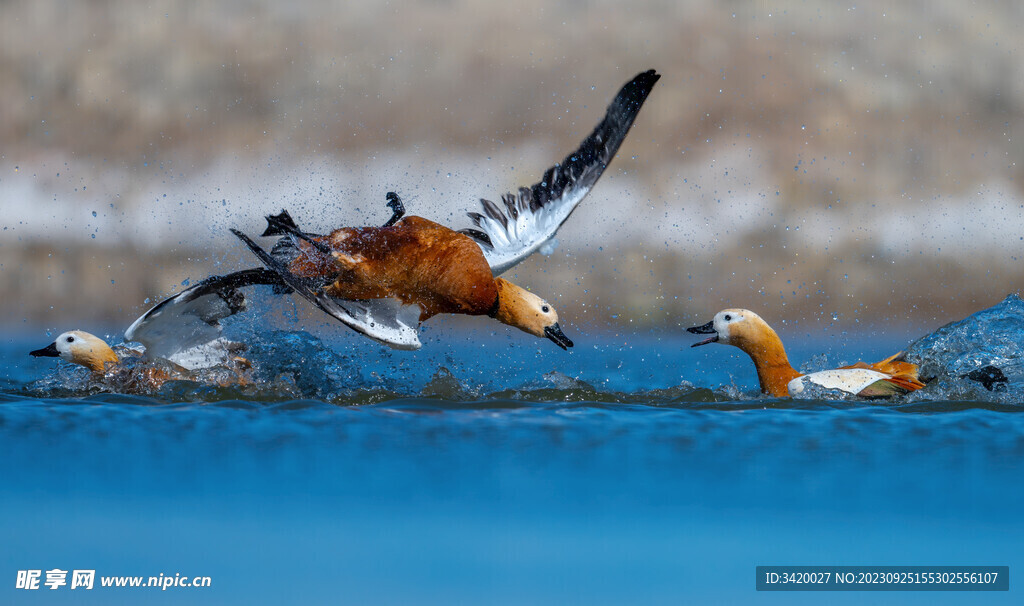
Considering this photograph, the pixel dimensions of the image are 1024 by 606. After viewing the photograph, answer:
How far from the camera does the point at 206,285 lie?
718 centimetres

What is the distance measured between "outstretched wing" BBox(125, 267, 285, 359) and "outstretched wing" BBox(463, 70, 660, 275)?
1616 millimetres

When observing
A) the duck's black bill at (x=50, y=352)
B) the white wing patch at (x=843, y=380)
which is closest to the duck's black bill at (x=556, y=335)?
the white wing patch at (x=843, y=380)

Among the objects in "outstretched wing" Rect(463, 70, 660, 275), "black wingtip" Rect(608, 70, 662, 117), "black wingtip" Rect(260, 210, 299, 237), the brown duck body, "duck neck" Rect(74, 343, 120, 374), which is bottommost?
"duck neck" Rect(74, 343, 120, 374)

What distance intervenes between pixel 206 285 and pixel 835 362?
5054 millimetres

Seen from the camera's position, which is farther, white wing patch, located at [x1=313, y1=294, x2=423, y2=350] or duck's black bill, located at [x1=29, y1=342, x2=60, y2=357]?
duck's black bill, located at [x1=29, y1=342, x2=60, y2=357]

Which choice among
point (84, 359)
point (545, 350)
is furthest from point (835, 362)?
point (84, 359)

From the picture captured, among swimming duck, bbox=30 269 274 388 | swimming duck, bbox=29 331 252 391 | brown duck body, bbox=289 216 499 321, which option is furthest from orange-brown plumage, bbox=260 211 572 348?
swimming duck, bbox=29 331 252 391

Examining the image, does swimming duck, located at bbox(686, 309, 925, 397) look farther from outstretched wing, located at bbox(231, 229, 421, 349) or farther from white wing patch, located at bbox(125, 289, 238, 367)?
white wing patch, located at bbox(125, 289, 238, 367)

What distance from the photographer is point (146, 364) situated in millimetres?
7594

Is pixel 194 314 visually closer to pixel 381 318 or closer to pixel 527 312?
pixel 381 318

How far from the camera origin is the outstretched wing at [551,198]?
7.77 m

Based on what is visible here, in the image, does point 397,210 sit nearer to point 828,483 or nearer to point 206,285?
point 206,285

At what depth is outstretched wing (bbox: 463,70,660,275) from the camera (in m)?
7.77

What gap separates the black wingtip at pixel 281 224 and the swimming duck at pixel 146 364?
101cm
